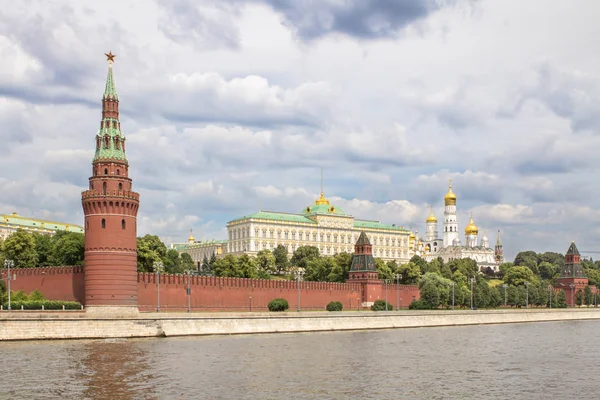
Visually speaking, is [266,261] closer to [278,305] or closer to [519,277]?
[519,277]

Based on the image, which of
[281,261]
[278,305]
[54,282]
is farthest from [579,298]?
[54,282]

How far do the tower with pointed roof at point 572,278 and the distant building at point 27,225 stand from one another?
8458 centimetres

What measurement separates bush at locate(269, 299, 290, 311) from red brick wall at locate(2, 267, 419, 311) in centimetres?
226

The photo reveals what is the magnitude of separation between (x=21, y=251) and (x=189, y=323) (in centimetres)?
3411

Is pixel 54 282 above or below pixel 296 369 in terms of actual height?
above

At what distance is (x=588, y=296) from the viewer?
428 ft

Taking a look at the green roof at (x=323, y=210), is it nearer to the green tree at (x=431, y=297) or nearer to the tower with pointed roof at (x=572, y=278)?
the tower with pointed roof at (x=572, y=278)

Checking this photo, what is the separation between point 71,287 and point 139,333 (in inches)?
569

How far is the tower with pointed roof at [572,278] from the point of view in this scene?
426 feet

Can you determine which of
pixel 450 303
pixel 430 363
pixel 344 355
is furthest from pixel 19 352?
pixel 450 303

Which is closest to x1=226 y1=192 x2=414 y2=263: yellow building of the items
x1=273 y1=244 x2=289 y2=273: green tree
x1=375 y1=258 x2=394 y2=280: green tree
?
x1=273 y1=244 x2=289 y2=273: green tree

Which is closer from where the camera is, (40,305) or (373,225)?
(40,305)

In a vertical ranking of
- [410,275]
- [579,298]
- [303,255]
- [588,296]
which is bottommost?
[579,298]

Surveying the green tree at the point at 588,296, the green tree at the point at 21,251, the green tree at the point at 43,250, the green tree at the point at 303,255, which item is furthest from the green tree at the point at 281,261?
the green tree at the point at 21,251
